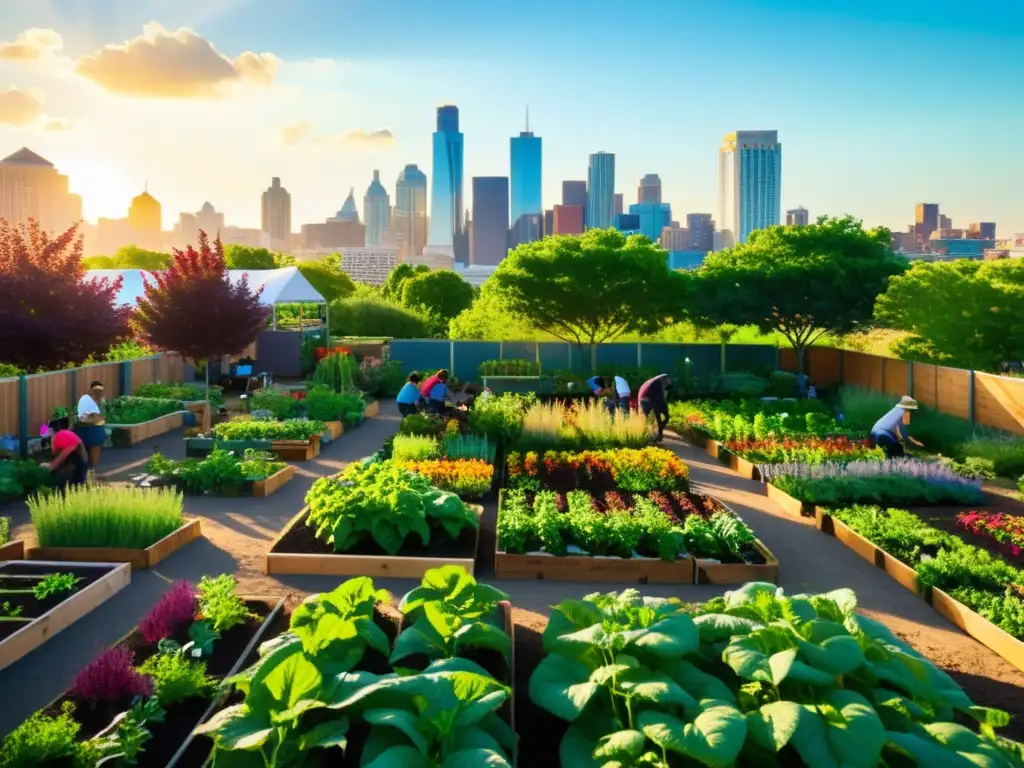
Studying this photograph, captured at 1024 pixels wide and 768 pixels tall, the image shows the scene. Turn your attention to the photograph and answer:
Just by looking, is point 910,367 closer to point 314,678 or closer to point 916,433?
point 916,433

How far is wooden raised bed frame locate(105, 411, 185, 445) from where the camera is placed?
1641cm

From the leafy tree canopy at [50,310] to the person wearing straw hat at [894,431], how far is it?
1457 centimetres

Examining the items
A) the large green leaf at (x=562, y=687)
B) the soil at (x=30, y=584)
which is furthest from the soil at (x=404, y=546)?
the large green leaf at (x=562, y=687)

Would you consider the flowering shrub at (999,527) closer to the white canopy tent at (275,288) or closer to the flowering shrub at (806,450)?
the flowering shrub at (806,450)

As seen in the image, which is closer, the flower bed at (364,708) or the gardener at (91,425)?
the flower bed at (364,708)

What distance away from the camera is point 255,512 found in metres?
11.3

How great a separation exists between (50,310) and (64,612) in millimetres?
12229

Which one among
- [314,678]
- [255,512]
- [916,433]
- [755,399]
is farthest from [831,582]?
[755,399]

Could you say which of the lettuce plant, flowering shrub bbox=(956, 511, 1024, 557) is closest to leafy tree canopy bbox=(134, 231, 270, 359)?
flowering shrub bbox=(956, 511, 1024, 557)

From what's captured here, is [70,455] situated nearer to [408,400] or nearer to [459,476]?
[459,476]

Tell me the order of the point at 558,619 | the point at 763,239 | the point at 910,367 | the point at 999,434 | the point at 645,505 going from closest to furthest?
the point at 558,619, the point at 645,505, the point at 999,434, the point at 910,367, the point at 763,239

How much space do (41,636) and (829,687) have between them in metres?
5.83

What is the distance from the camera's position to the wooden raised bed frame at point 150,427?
16406mm

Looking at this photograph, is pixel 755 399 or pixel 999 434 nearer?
pixel 999 434
